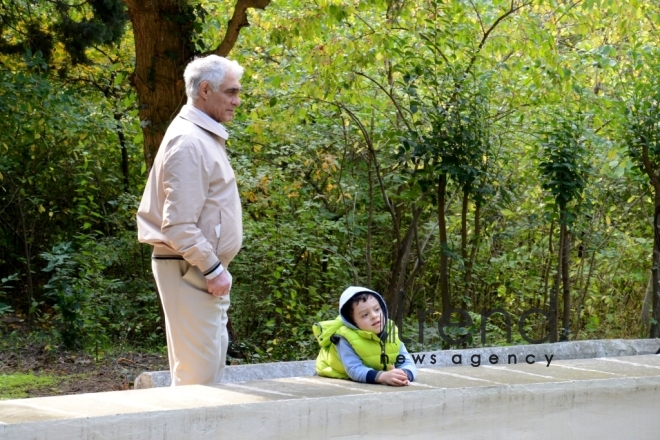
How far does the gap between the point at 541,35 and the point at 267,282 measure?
391 centimetres

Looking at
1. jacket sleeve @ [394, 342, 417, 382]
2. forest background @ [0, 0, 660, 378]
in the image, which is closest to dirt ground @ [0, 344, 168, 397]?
forest background @ [0, 0, 660, 378]

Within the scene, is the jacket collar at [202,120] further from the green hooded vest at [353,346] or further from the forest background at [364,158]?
the forest background at [364,158]

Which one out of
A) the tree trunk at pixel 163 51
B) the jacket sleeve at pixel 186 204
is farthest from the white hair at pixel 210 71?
the tree trunk at pixel 163 51

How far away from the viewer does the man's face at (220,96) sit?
4.14m

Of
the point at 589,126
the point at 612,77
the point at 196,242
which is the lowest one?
the point at 196,242

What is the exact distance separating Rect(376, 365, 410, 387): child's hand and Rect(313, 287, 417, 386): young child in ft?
0.47

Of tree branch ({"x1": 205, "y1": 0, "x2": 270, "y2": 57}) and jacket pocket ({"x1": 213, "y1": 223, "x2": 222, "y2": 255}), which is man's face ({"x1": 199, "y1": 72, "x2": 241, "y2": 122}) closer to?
jacket pocket ({"x1": 213, "y1": 223, "x2": 222, "y2": 255})

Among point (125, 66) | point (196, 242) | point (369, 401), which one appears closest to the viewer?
point (369, 401)

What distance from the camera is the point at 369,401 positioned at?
350 cm

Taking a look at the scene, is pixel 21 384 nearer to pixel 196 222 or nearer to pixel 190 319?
pixel 190 319

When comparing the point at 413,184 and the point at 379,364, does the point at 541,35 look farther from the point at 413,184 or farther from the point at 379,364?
the point at 379,364

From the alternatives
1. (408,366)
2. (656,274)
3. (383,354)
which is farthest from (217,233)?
(656,274)

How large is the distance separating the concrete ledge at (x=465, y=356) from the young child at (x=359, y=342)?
928mm

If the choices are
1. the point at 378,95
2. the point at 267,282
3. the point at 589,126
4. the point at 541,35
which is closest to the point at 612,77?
the point at 589,126
